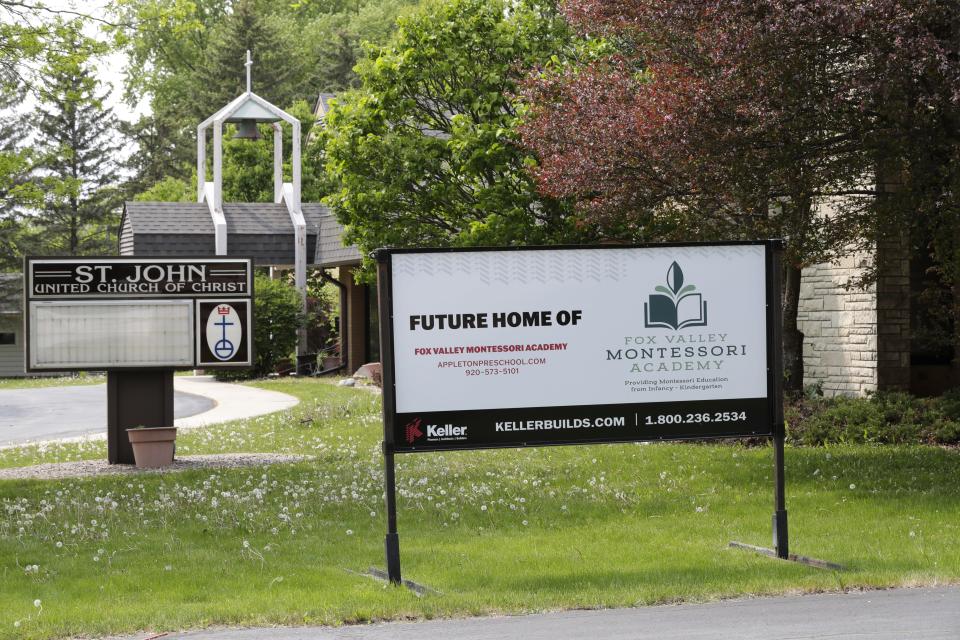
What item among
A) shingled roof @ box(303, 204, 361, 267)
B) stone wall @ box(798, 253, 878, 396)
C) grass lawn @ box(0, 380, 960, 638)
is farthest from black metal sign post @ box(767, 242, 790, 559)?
shingled roof @ box(303, 204, 361, 267)

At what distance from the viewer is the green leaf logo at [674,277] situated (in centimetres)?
842

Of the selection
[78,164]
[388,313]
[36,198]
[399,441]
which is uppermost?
[78,164]

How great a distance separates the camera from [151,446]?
14.5 meters

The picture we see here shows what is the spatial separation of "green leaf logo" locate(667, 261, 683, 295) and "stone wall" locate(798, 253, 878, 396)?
31.5 feet

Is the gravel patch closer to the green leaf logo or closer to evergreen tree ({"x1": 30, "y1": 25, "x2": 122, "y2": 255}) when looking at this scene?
the green leaf logo

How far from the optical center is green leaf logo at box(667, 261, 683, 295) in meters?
8.42

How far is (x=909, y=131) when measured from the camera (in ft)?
40.5

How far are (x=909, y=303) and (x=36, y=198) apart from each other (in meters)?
12.5

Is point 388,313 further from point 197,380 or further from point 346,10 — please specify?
point 346,10

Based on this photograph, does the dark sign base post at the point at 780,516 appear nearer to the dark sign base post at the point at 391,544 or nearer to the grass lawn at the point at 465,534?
the grass lawn at the point at 465,534

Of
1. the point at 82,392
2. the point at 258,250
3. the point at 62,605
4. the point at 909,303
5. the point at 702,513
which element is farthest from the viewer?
the point at 258,250

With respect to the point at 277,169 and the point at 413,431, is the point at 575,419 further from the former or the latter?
the point at 277,169

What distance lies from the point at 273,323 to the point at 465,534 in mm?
25084

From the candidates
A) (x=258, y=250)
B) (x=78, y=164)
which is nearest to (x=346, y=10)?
(x=78, y=164)
